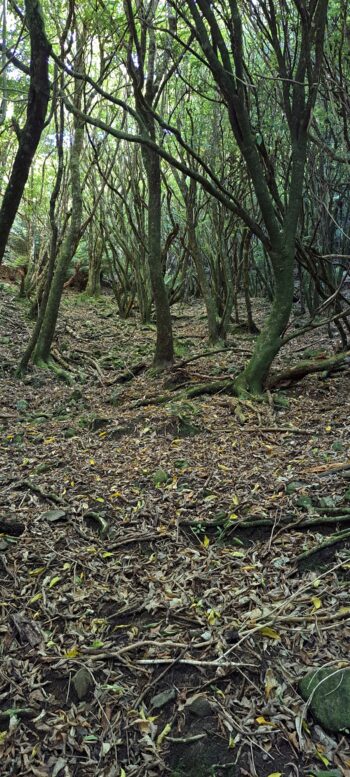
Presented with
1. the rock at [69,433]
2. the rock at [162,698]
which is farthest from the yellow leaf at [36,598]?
the rock at [69,433]

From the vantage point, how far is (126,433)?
542cm

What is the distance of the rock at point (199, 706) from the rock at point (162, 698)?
9cm

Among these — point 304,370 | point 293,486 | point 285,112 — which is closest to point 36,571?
point 293,486

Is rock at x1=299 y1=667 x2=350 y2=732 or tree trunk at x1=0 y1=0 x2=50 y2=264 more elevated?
tree trunk at x1=0 y1=0 x2=50 y2=264

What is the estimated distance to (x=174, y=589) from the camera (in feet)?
9.75

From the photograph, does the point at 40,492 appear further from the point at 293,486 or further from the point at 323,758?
the point at 323,758

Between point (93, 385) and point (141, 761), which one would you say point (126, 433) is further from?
point (141, 761)

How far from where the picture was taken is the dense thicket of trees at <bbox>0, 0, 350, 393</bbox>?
196 inches

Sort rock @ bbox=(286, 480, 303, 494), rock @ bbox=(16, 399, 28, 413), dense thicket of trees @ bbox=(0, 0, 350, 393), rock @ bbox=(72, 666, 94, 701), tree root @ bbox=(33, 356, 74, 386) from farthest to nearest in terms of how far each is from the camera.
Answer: tree root @ bbox=(33, 356, 74, 386) → rock @ bbox=(16, 399, 28, 413) → dense thicket of trees @ bbox=(0, 0, 350, 393) → rock @ bbox=(286, 480, 303, 494) → rock @ bbox=(72, 666, 94, 701)

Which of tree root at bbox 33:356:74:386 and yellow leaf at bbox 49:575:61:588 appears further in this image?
tree root at bbox 33:356:74:386

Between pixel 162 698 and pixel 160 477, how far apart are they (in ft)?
6.66

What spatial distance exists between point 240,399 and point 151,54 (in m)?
5.43

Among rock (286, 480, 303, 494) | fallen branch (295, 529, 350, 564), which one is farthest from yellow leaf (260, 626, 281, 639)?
rock (286, 480, 303, 494)

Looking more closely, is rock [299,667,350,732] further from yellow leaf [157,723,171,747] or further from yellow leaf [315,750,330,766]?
yellow leaf [157,723,171,747]
